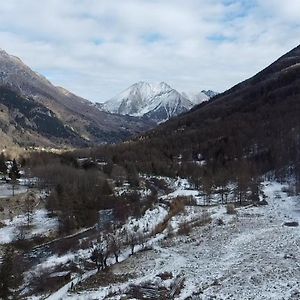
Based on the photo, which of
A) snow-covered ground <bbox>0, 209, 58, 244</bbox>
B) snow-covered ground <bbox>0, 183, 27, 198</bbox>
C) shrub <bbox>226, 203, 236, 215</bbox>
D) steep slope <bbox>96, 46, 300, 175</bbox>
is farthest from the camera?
steep slope <bbox>96, 46, 300, 175</bbox>

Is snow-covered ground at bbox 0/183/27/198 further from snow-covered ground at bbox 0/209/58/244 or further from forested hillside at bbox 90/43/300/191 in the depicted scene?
forested hillside at bbox 90/43/300/191

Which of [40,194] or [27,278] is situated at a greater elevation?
[40,194]

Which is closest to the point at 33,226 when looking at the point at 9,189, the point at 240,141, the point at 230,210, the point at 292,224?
the point at 9,189

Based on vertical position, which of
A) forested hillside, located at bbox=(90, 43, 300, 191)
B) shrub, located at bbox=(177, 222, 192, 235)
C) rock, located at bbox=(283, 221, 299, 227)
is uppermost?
forested hillside, located at bbox=(90, 43, 300, 191)

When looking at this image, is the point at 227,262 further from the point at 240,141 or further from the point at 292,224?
the point at 240,141

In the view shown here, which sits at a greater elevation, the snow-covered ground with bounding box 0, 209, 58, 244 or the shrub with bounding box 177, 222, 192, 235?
the snow-covered ground with bounding box 0, 209, 58, 244

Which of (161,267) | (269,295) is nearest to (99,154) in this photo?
(161,267)

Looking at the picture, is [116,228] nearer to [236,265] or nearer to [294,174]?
[236,265]

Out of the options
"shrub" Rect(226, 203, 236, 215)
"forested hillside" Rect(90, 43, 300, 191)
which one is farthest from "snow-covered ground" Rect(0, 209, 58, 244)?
"forested hillside" Rect(90, 43, 300, 191)

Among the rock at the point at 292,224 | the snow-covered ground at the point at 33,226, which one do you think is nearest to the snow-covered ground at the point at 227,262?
the rock at the point at 292,224
